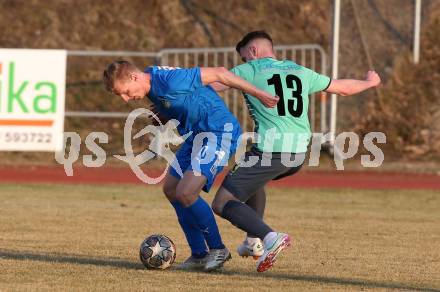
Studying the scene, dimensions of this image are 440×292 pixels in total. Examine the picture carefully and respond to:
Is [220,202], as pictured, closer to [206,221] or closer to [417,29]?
[206,221]

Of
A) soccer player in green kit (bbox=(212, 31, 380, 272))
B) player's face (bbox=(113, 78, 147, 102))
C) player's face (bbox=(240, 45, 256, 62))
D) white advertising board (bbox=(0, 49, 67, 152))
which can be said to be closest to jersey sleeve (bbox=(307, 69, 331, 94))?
soccer player in green kit (bbox=(212, 31, 380, 272))

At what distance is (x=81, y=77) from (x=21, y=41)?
2181mm

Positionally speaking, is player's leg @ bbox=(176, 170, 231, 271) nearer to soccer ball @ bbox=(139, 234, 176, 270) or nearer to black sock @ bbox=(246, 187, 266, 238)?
soccer ball @ bbox=(139, 234, 176, 270)

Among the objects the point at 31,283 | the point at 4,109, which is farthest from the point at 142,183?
the point at 31,283

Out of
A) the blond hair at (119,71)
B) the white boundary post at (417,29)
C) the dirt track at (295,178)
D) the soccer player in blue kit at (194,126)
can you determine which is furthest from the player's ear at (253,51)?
the white boundary post at (417,29)

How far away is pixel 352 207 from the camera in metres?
15.2

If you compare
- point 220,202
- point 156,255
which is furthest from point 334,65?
point 220,202

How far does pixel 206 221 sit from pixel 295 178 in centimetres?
1075

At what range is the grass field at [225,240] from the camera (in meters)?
8.41

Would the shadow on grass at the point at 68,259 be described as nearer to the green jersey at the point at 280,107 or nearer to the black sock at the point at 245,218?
the black sock at the point at 245,218

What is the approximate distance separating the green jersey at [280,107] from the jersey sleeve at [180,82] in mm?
342

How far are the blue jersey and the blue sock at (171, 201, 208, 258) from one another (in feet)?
2.07

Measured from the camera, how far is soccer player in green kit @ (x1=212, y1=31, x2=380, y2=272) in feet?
28.5

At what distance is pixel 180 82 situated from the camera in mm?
8609
